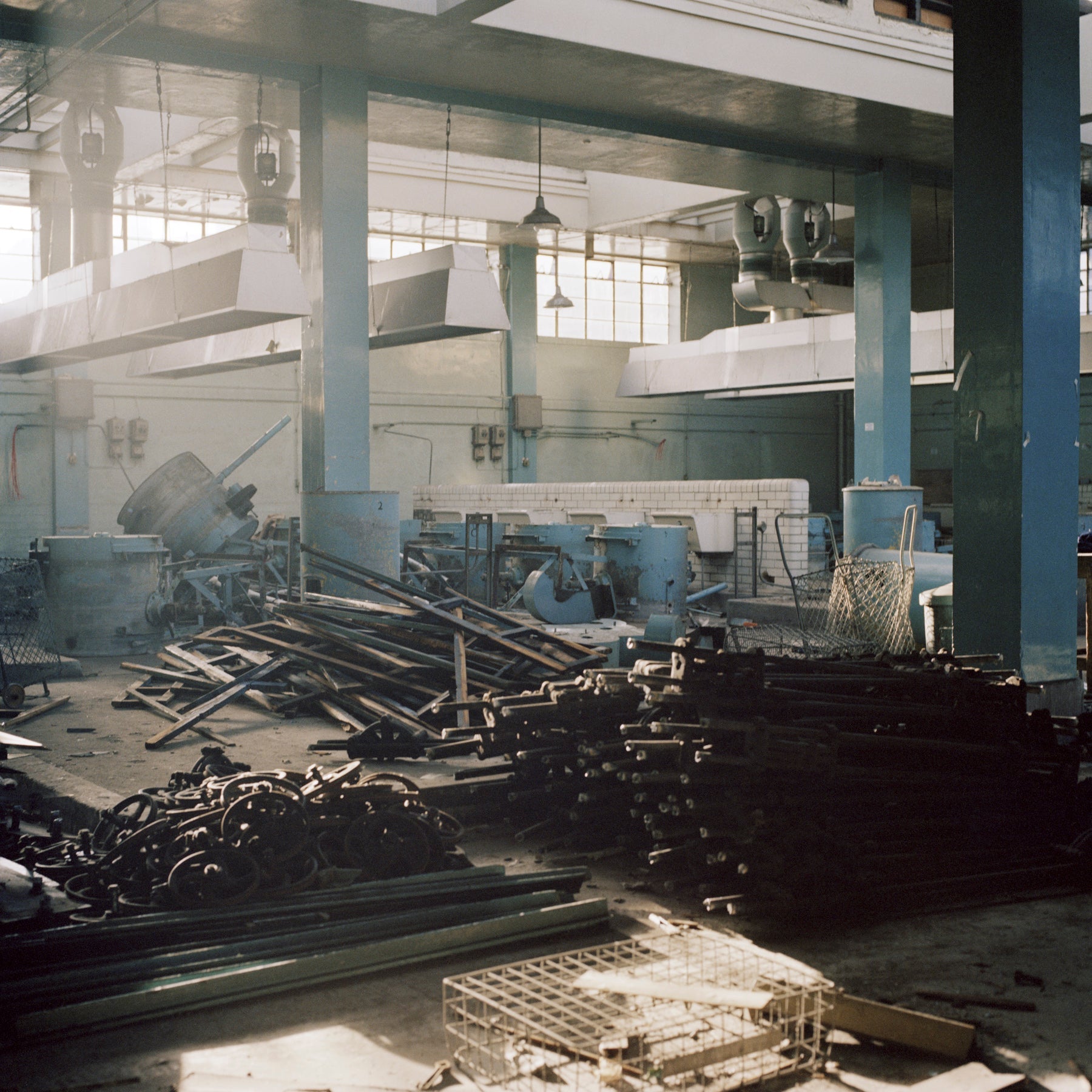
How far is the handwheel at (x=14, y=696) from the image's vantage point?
28.2 feet

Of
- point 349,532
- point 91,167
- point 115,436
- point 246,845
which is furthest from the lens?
point 115,436

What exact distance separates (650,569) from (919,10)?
256 inches

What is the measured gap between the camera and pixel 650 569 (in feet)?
45.9

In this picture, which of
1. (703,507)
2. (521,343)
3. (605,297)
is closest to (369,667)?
(703,507)

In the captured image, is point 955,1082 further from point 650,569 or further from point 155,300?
point 650,569

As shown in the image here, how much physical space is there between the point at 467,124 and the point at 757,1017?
1156 centimetres

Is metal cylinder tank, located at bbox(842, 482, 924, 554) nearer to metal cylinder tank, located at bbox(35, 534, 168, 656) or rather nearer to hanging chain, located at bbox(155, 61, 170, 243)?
metal cylinder tank, located at bbox(35, 534, 168, 656)

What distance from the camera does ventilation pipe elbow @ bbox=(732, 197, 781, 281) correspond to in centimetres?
1580

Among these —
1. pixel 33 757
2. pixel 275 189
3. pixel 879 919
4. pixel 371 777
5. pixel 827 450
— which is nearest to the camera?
pixel 879 919

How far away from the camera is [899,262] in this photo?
13.8 m

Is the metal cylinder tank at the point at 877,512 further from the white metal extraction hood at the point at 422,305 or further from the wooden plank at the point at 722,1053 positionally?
the wooden plank at the point at 722,1053

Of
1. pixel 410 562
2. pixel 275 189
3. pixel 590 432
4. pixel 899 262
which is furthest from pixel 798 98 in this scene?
pixel 590 432

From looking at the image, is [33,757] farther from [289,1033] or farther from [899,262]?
[899,262]

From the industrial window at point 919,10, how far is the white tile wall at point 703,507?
18.0ft
